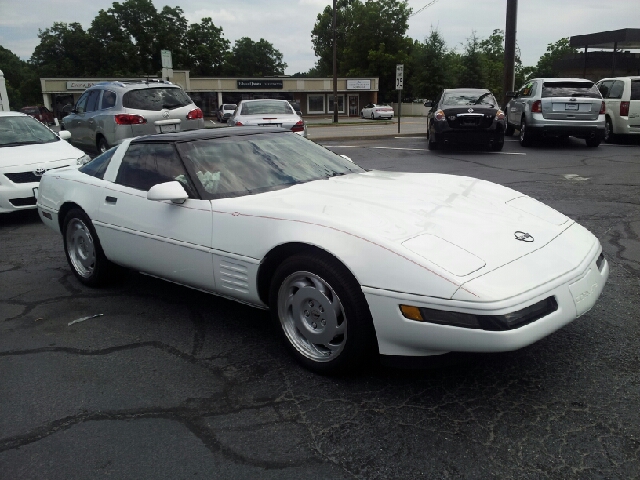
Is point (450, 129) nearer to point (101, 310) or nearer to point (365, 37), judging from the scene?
point (101, 310)

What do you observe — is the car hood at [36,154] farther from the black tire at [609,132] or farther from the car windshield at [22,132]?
the black tire at [609,132]

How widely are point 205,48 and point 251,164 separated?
2941 inches

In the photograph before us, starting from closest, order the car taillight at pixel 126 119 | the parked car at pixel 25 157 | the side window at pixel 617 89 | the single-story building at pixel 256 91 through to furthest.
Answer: the parked car at pixel 25 157, the car taillight at pixel 126 119, the side window at pixel 617 89, the single-story building at pixel 256 91

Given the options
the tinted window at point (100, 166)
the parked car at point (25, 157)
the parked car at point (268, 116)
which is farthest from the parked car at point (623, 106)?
the tinted window at point (100, 166)

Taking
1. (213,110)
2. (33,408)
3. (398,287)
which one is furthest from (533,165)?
(213,110)

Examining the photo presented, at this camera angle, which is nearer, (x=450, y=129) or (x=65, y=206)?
(x=65, y=206)

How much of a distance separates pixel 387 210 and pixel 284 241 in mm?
577

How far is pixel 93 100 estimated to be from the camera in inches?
484

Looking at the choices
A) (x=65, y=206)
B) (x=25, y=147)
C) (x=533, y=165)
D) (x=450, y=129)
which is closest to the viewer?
(x=65, y=206)

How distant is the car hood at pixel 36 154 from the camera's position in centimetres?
730

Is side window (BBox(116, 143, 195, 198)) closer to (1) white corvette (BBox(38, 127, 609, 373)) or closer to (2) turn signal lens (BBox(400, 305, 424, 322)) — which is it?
(1) white corvette (BBox(38, 127, 609, 373))

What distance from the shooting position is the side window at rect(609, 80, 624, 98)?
13969mm

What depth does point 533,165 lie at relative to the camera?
10.9 m

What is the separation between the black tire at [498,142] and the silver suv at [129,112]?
6520mm
